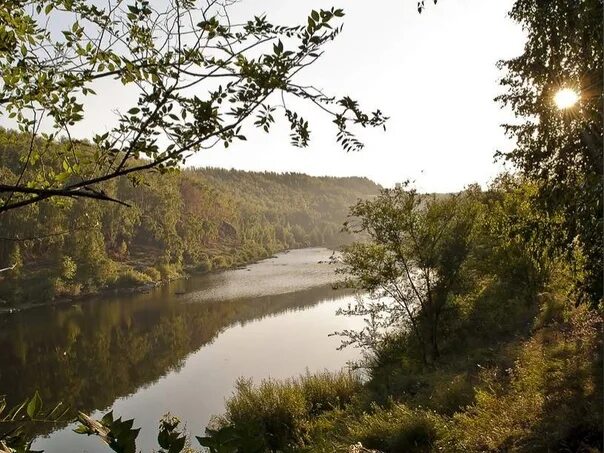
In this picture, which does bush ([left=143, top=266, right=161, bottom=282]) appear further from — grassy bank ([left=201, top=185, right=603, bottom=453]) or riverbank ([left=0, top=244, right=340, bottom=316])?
grassy bank ([left=201, top=185, right=603, bottom=453])

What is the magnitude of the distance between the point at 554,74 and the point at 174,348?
89.7ft

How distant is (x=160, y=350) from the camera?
96.3 feet

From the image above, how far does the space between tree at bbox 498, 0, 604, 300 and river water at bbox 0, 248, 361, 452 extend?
11668mm

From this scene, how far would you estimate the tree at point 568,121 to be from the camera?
Answer: 544 cm

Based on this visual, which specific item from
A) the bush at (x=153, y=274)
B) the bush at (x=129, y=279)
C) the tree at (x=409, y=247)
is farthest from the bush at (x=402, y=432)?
the bush at (x=153, y=274)

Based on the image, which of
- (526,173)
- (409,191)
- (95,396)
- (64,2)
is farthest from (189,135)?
(95,396)

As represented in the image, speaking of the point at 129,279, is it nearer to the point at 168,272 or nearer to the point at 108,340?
the point at 168,272

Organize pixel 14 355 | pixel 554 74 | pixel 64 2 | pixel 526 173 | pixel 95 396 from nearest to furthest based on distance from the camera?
pixel 64 2, pixel 554 74, pixel 526 173, pixel 95 396, pixel 14 355

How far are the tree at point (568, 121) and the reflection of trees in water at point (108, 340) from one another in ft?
65.4

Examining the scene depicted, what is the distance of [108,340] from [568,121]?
30732 mm

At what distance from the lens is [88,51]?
3111 mm

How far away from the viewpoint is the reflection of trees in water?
2306 cm

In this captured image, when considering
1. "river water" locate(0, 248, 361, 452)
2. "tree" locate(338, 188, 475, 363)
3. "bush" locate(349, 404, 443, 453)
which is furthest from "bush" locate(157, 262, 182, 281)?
"bush" locate(349, 404, 443, 453)

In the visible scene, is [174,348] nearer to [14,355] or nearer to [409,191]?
[14,355]
